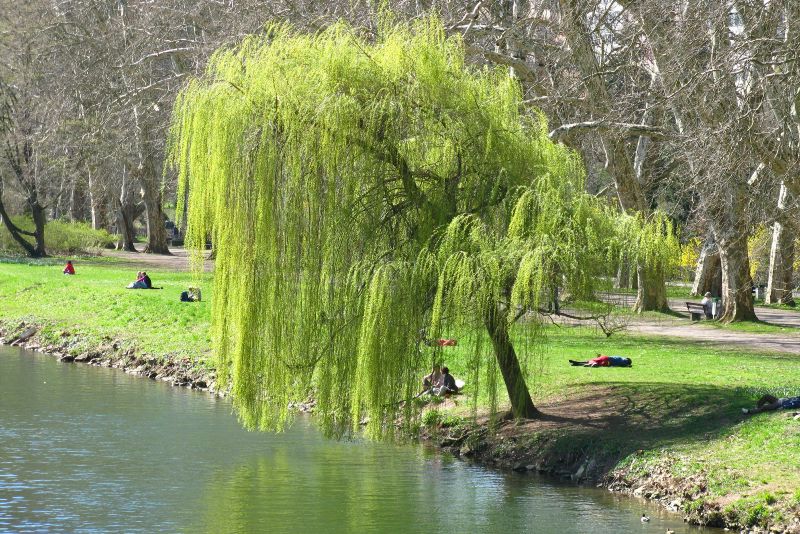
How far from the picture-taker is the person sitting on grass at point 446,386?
72.3 ft

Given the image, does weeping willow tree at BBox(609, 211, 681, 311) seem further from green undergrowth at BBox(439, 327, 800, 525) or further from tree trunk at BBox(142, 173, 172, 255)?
tree trunk at BBox(142, 173, 172, 255)

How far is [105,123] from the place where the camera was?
141 feet

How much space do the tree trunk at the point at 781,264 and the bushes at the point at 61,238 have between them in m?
33.4

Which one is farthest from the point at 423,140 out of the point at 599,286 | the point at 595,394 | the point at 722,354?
the point at 722,354

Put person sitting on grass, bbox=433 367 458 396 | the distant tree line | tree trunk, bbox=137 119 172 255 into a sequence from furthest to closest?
tree trunk, bbox=137 119 172 255 < person sitting on grass, bbox=433 367 458 396 < the distant tree line

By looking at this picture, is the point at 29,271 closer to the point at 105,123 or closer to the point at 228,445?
the point at 105,123

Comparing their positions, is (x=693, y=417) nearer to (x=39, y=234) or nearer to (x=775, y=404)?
(x=775, y=404)

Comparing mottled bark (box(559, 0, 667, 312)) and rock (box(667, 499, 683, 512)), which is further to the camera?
mottled bark (box(559, 0, 667, 312))

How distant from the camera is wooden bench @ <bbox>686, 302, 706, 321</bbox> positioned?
36.6 meters

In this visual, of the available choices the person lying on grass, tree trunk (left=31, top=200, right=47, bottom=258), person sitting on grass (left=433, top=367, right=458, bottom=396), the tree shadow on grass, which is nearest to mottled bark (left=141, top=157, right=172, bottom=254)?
tree trunk (left=31, top=200, right=47, bottom=258)

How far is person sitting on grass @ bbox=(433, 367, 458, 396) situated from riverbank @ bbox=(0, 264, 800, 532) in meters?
0.26

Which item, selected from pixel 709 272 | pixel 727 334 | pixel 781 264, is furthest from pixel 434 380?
pixel 781 264

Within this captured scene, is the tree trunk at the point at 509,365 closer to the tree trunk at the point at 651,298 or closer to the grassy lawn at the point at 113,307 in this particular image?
Answer: the grassy lawn at the point at 113,307

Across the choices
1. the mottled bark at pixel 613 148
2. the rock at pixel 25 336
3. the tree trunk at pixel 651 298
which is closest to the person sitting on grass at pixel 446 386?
the mottled bark at pixel 613 148
